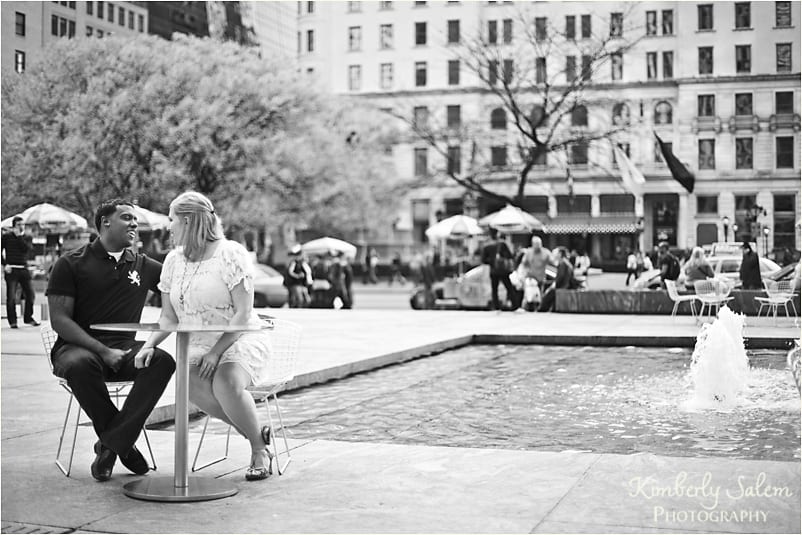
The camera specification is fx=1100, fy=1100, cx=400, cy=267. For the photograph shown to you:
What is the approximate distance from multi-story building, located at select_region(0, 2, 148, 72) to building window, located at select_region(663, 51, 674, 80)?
405cm

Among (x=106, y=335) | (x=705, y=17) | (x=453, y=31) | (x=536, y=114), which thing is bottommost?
(x=106, y=335)

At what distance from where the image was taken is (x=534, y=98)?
77.5ft

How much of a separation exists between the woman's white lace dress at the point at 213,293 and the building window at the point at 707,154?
133 inches

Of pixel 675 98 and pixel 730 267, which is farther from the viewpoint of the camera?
pixel 730 267

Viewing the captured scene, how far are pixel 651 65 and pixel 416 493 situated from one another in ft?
14.9

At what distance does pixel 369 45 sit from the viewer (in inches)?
532

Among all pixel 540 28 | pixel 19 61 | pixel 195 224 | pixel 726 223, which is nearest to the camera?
pixel 195 224

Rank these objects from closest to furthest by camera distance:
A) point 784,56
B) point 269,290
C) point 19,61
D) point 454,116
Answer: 1. point 784,56
2. point 19,61
3. point 269,290
4. point 454,116

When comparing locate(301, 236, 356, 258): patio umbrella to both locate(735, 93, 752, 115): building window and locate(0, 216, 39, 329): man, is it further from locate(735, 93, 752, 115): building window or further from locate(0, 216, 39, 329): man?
locate(735, 93, 752, 115): building window

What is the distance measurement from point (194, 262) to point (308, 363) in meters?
5.18

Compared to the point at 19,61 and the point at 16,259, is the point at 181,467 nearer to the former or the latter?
the point at 16,259

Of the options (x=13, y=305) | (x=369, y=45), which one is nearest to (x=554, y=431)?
(x=13, y=305)

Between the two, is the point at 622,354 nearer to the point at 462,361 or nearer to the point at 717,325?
the point at 462,361

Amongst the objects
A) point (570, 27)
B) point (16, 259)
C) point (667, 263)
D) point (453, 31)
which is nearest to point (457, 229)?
point (453, 31)
